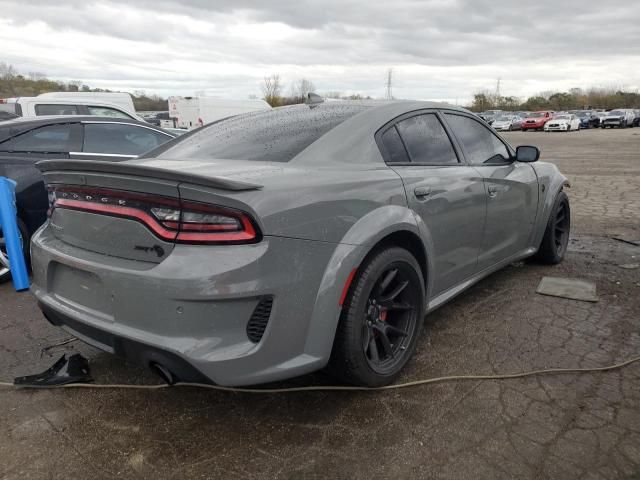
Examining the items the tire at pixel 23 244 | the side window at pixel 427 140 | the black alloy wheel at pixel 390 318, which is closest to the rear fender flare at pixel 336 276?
the black alloy wheel at pixel 390 318

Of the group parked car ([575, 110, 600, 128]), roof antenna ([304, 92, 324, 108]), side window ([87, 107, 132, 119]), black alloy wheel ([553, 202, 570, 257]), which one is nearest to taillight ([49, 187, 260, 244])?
roof antenna ([304, 92, 324, 108])

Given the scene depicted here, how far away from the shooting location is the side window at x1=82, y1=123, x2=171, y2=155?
5391mm

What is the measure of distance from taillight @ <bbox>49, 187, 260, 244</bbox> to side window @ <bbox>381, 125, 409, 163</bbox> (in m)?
1.15

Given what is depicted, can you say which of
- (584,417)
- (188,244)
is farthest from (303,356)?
A: (584,417)

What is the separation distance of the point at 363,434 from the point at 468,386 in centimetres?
73

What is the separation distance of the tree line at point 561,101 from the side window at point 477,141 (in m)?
78.9

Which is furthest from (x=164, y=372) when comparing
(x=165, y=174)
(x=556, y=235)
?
(x=556, y=235)

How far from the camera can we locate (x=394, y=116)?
303 centimetres

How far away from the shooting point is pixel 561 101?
81.6m

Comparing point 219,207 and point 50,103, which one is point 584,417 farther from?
point 50,103

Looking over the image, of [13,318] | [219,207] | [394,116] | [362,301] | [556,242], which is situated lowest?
[13,318]

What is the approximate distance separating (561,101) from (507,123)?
47.1 meters

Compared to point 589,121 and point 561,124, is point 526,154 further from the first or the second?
point 589,121

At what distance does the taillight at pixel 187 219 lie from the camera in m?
1.99
